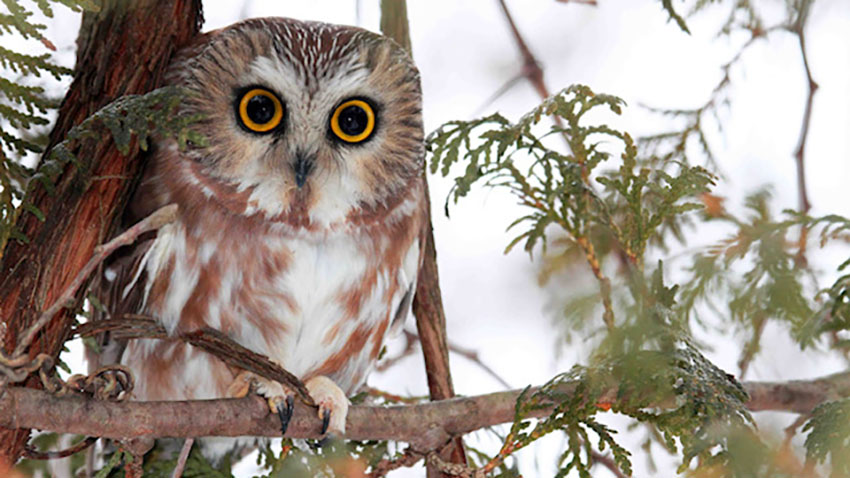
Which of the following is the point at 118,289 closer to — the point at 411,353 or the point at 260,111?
the point at 260,111

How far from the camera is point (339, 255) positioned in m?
1.56

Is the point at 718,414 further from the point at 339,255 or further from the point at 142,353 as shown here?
the point at 142,353

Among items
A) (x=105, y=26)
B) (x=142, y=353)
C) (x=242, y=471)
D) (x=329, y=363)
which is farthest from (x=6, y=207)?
(x=242, y=471)

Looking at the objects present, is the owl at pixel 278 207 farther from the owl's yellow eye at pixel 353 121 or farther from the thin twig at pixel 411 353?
the thin twig at pixel 411 353

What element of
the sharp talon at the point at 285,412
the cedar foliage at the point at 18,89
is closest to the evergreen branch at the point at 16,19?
the cedar foliage at the point at 18,89

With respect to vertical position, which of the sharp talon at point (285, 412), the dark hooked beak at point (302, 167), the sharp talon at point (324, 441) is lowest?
the sharp talon at point (285, 412)

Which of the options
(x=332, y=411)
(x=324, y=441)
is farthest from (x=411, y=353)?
(x=332, y=411)

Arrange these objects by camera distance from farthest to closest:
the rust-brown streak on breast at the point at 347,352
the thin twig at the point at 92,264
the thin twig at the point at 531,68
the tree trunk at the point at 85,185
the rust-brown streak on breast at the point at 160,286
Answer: the thin twig at the point at 531,68 < the rust-brown streak on breast at the point at 347,352 < the rust-brown streak on breast at the point at 160,286 < the tree trunk at the point at 85,185 < the thin twig at the point at 92,264

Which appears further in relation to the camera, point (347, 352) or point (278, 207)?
point (347, 352)

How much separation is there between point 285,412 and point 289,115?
449 mm

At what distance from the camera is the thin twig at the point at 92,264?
1.02 m

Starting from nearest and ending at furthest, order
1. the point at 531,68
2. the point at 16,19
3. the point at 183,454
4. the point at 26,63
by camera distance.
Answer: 1. the point at 16,19
2. the point at 26,63
3. the point at 183,454
4. the point at 531,68

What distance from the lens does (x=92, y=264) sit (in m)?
1.11

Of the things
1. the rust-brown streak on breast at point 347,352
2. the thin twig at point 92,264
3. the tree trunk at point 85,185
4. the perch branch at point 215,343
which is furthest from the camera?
the rust-brown streak on breast at point 347,352
